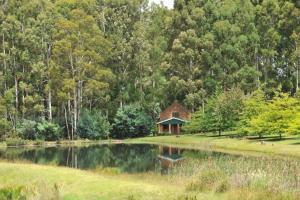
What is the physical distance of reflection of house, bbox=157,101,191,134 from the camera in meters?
78.0

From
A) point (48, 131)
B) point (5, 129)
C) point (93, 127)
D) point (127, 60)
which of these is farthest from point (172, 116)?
point (5, 129)

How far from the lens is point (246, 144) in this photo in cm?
5041

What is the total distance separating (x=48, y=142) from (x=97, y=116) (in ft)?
29.5

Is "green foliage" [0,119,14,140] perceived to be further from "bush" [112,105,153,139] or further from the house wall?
the house wall

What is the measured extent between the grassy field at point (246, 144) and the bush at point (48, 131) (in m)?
14.0

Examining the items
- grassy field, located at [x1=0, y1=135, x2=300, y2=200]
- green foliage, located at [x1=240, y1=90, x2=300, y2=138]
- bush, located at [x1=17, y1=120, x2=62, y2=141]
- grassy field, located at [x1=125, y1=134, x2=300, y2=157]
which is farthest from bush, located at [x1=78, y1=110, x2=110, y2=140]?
→ grassy field, located at [x1=0, y1=135, x2=300, y2=200]

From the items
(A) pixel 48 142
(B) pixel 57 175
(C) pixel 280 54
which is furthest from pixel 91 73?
(B) pixel 57 175

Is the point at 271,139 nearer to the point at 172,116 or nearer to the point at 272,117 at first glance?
the point at 272,117

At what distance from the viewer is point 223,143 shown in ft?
Answer: 179

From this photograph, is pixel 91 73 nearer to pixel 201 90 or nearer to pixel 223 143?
pixel 201 90

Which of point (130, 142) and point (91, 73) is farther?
point (91, 73)

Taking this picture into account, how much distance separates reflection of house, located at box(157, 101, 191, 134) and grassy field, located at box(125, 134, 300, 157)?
31.6 feet

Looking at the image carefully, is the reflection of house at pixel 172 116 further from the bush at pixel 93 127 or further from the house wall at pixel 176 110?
the bush at pixel 93 127

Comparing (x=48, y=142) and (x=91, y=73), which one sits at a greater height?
(x=91, y=73)
